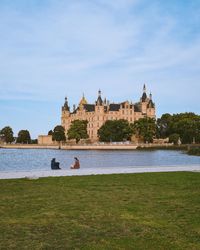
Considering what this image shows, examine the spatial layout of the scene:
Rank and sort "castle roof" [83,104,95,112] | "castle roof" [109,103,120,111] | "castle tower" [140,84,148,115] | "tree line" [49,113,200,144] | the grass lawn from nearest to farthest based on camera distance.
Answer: the grass lawn, "tree line" [49,113,200,144], "castle roof" [109,103,120,111], "castle roof" [83,104,95,112], "castle tower" [140,84,148,115]

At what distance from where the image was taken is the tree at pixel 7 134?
19175 cm

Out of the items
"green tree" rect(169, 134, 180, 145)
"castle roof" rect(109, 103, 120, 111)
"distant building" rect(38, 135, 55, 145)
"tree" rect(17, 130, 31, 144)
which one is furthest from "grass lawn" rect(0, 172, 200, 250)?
"tree" rect(17, 130, 31, 144)

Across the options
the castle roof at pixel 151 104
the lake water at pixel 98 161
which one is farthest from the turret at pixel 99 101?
the lake water at pixel 98 161

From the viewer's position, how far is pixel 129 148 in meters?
132

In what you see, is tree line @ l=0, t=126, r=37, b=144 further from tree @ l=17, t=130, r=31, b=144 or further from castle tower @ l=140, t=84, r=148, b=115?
castle tower @ l=140, t=84, r=148, b=115

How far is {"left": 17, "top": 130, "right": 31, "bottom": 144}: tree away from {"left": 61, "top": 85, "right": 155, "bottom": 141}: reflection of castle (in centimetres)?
2628

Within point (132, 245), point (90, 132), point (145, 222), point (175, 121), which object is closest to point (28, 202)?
point (145, 222)

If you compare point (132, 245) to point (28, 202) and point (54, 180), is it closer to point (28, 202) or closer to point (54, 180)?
point (28, 202)

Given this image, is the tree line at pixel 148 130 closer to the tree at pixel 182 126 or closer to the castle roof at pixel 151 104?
the tree at pixel 182 126

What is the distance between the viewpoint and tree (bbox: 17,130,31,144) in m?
188

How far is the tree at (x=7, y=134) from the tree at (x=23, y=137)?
13.4 feet

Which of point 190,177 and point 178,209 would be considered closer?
point 178,209

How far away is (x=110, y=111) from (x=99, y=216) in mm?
156751

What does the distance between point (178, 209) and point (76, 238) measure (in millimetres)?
3545
